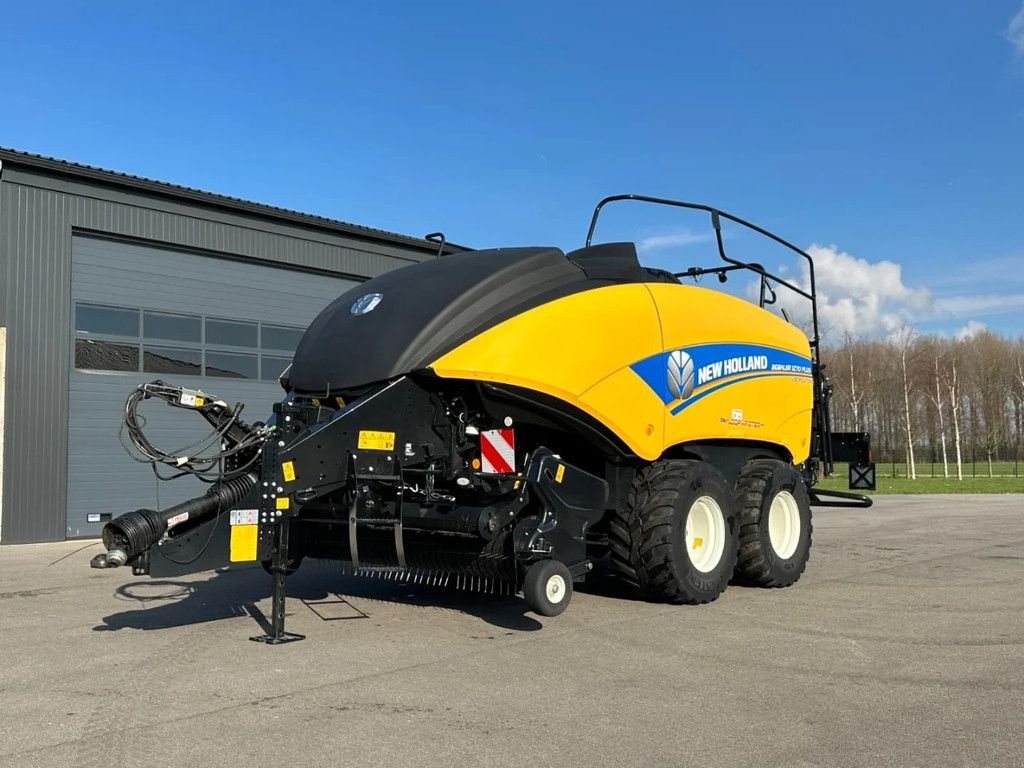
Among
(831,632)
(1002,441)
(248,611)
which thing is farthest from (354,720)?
(1002,441)

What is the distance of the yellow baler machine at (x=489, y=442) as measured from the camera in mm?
6035

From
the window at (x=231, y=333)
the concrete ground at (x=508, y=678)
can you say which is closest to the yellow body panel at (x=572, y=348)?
the concrete ground at (x=508, y=678)

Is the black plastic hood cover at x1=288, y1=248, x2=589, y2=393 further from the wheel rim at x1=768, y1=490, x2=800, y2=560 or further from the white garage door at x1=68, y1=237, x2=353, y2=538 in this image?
the white garage door at x1=68, y1=237, x2=353, y2=538

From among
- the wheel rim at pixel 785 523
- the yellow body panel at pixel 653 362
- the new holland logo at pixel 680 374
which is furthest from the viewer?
the wheel rim at pixel 785 523

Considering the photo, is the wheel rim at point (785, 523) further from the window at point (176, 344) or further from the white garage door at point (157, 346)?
the window at point (176, 344)

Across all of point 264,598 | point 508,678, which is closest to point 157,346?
point 264,598

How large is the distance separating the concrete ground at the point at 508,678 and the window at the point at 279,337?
27.8 feet

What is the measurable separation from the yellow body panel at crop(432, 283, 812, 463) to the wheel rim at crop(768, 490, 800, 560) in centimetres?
61

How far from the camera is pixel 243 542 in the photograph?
19.4ft

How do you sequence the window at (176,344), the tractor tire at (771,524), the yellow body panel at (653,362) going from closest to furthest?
the yellow body panel at (653,362) → the tractor tire at (771,524) → the window at (176,344)

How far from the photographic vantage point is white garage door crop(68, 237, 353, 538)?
47.6ft

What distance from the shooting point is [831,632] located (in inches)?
258

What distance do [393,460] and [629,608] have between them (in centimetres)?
252

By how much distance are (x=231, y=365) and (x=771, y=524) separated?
10.9 metres
